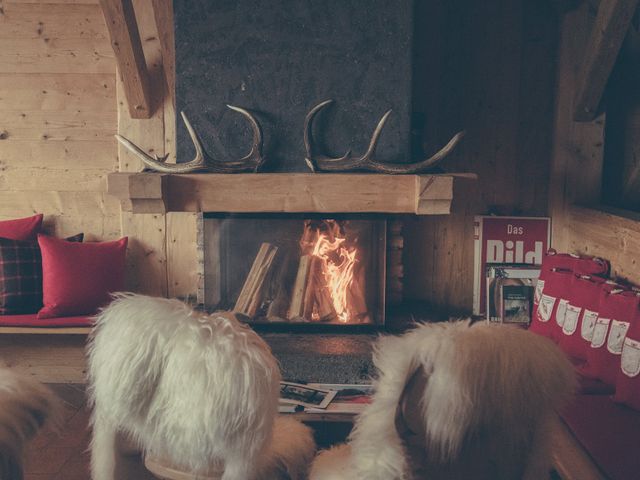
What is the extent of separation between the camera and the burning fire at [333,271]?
3.79 metres

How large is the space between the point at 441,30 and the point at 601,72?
0.90m

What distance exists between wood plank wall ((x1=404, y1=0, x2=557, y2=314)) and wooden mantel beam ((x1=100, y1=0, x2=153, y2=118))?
4.90 feet

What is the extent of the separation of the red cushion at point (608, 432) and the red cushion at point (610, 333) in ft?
0.62

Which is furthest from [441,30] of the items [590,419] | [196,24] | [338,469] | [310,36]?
[338,469]

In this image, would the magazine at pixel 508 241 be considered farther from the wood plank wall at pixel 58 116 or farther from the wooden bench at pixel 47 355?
the wooden bench at pixel 47 355

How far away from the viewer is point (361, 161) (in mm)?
3428

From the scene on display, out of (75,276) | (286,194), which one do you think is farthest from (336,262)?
(75,276)

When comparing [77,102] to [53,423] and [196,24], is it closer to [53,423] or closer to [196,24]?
[196,24]

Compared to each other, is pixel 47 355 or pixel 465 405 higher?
pixel 465 405

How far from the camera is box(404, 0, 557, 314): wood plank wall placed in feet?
13.4

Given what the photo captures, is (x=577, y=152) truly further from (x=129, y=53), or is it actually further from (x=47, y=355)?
(x=47, y=355)

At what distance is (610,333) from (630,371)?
268mm

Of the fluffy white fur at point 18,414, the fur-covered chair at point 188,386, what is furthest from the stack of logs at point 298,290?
the fluffy white fur at point 18,414

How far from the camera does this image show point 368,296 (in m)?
3.81
